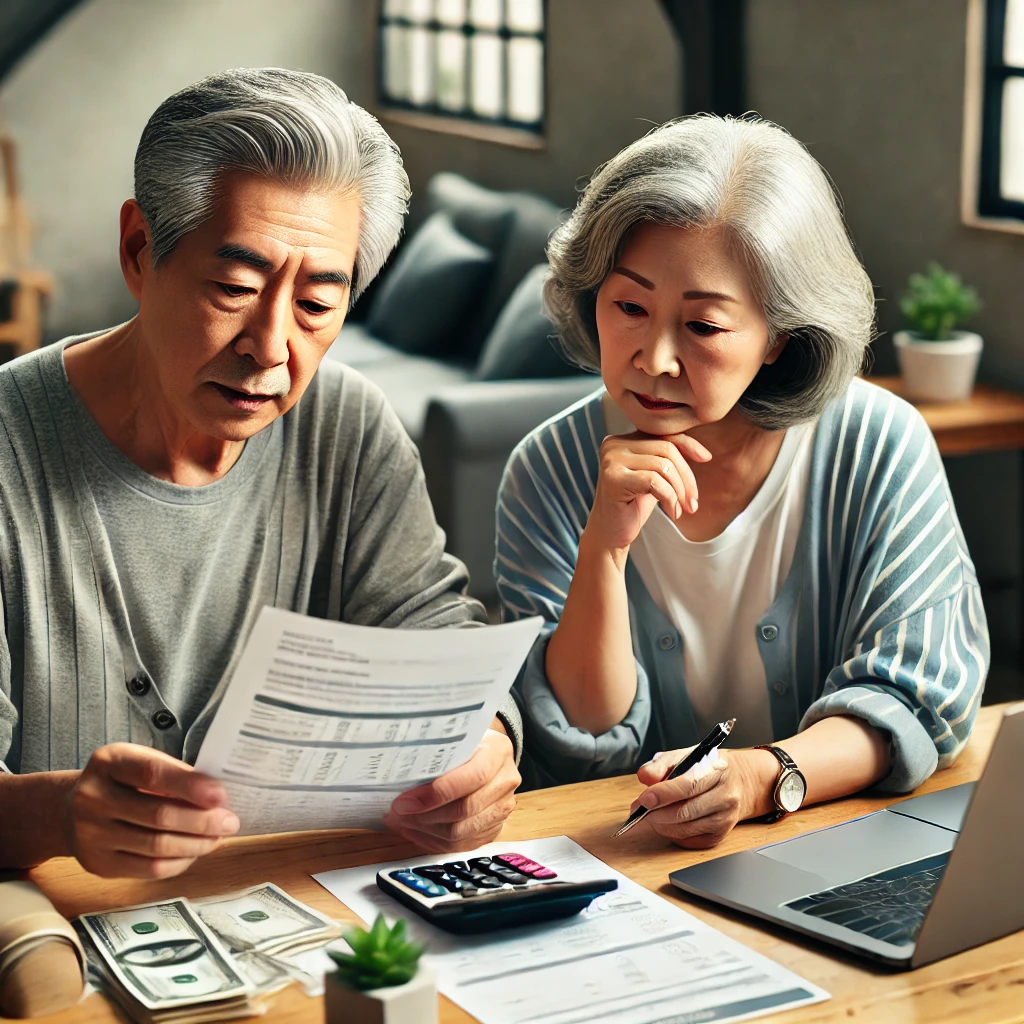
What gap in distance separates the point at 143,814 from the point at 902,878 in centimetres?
64

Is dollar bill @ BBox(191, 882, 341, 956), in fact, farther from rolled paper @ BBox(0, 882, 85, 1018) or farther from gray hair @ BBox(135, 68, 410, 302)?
gray hair @ BBox(135, 68, 410, 302)

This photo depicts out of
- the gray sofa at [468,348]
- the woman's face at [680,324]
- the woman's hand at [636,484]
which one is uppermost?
the woman's face at [680,324]

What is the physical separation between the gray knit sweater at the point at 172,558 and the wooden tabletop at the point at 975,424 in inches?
88.6

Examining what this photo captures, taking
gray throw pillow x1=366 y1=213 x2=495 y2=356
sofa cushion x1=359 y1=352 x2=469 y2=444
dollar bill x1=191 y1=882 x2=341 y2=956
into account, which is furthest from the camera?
gray throw pillow x1=366 y1=213 x2=495 y2=356

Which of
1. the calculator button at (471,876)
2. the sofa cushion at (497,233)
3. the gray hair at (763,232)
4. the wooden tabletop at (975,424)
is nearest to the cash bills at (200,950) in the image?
the calculator button at (471,876)

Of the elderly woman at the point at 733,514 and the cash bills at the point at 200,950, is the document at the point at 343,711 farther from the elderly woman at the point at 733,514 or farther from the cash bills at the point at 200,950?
the elderly woman at the point at 733,514

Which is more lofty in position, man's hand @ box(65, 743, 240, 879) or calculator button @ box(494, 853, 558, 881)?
man's hand @ box(65, 743, 240, 879)

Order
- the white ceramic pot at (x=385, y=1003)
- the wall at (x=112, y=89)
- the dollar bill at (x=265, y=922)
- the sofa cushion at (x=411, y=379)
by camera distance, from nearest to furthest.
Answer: the white ceramic pot at (x=385, y=1003) → the dollar bill at (x=265, y=922) → the sofa cushion at (x=411, y=379) → the wall at (x=112, y=89)

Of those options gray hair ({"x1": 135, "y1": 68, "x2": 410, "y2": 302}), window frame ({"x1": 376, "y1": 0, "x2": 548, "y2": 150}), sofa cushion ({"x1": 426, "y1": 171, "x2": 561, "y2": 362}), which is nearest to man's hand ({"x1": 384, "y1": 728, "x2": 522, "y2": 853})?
gray hair ({"x1": 135, "y1": 68, "x2": 410, "y2": 302})

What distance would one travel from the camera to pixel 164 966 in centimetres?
106

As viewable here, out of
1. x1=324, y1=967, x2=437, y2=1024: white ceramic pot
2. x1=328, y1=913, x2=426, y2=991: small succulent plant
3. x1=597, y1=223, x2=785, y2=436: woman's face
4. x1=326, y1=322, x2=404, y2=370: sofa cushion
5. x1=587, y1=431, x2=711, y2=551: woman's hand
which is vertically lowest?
x1=326, y1=322, x2=404, y2=370: sofa cushion

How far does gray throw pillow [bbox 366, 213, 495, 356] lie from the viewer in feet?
18.1

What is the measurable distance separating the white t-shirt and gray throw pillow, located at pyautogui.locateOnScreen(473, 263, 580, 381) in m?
2.67

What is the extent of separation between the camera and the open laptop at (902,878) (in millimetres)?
1079
